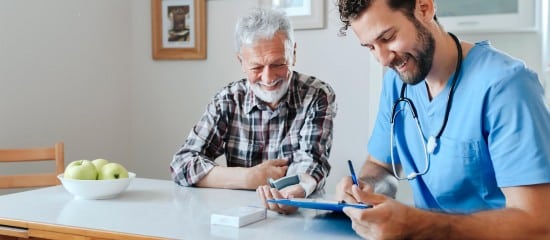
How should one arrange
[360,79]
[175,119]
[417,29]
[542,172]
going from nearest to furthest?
[542,172]
[417,29]
[360,79]
[175,119]

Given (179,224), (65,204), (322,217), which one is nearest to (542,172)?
(322,217)

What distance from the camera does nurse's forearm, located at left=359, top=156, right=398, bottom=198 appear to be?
69.5 inches

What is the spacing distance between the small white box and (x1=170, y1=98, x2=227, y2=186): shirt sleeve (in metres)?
0.51

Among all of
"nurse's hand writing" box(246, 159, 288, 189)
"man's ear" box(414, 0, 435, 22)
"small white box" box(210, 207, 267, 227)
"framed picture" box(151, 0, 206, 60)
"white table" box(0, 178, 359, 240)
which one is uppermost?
"framed picture" box(151, 0, 206, 60)

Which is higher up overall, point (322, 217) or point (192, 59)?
point (192, 59)

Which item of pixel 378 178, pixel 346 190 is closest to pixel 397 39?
pixel 346 190

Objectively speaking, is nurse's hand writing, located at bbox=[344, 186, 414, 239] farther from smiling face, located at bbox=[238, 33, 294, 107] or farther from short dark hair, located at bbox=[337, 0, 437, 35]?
smiling face, located at bbox=[238, 33, 294, 107]

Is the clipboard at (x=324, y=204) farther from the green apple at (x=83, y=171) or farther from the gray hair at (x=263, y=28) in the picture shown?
the gray hair at (x=263, y=28)

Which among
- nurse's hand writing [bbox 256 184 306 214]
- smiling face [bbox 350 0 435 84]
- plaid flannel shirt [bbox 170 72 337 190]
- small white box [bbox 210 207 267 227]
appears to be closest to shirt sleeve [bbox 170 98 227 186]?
plaid flannel shirt [bbox 170 72 337 190]

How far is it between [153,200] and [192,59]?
1.84 meters

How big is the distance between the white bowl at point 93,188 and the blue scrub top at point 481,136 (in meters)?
0.83

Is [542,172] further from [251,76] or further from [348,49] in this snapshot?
[348,49]

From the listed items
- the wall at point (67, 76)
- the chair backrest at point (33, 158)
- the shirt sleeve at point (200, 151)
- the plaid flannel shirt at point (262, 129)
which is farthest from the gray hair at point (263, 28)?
the wall at point (67, 76)

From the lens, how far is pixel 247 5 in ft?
11.1
